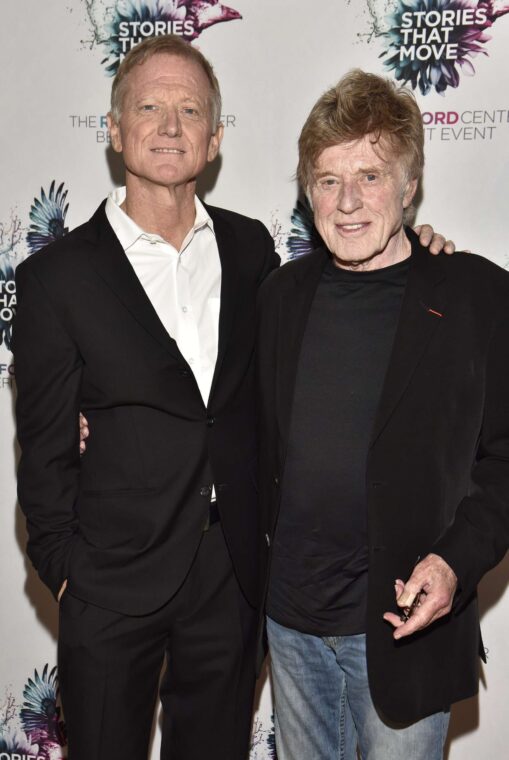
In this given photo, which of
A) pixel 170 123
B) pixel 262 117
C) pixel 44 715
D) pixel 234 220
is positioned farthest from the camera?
pixel 44 715

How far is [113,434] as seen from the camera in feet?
6.14

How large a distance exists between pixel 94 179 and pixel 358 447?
1.30 metres

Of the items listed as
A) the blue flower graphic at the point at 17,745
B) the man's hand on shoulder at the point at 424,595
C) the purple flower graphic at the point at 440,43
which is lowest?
the blue flower graphic at the point at 17,745

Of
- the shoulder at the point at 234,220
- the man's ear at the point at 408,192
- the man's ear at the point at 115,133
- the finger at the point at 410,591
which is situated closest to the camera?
the finger at the point at 410,591

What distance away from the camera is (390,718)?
5.67ft

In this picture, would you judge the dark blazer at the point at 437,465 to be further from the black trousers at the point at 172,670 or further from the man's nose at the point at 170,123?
the man's nose at the point at 170,123

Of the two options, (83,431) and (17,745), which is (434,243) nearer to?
(83,431)

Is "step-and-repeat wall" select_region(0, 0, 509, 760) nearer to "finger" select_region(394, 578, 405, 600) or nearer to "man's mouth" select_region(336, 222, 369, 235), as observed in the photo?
"man's mouth" select_region(336, 222, 369, 235)

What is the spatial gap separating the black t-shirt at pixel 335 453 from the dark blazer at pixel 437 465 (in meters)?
0.05

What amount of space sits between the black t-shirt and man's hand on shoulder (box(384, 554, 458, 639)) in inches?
5.8

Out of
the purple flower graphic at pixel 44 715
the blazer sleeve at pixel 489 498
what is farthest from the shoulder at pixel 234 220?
the purple flower graphic at pixel 44 715

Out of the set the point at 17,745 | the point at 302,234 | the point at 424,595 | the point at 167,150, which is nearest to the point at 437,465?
the point at 424,595

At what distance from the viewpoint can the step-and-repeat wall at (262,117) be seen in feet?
7.69

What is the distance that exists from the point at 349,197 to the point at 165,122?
18.7 inches
